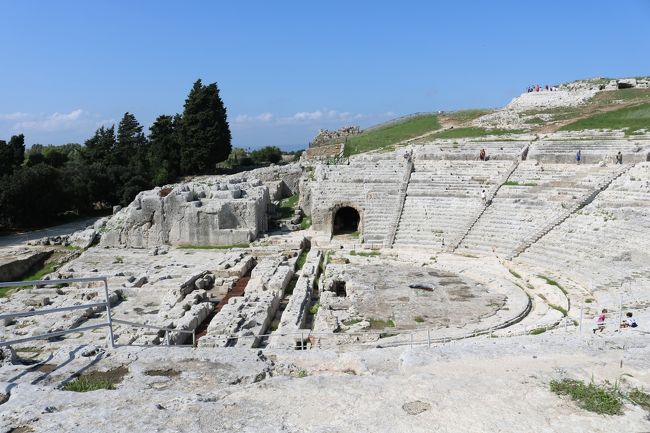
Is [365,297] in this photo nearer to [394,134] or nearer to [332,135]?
[394,134]

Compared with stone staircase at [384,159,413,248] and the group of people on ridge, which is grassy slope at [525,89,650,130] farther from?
the group of people on ridge

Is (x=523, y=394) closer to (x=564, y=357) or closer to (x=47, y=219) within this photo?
(x=564, y=357)

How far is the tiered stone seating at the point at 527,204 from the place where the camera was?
19.8m

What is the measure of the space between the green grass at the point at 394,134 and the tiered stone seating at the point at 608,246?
60.4 feet

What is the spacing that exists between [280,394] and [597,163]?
23018 millimetres

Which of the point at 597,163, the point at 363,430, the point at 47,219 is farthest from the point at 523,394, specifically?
the point at 47,219

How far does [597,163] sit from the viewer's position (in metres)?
23.6

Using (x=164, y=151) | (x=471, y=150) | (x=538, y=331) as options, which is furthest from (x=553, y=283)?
(x=164, y=151)

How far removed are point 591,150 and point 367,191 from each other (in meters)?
10.9

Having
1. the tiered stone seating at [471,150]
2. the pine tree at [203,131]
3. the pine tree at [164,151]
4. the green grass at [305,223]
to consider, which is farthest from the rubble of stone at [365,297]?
the pine tree at [164,151]

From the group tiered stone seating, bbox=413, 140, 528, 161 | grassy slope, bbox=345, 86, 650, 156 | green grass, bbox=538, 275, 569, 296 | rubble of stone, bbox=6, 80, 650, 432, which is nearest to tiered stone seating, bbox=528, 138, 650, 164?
rubble of stone, bbox=6, 80, 650, 432

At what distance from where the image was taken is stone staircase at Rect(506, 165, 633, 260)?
61.7ft

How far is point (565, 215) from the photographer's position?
1947cm

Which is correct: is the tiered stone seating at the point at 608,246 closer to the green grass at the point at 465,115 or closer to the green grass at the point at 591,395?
the green grass at the point at 591,395
